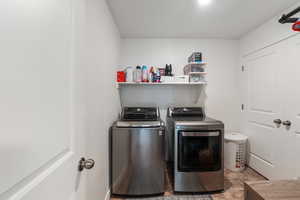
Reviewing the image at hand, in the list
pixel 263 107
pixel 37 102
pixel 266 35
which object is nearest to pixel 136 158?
pixel 37 102

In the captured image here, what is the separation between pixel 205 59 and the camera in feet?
9.76

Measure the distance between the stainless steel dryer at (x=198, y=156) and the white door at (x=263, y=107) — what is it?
2.87 ft

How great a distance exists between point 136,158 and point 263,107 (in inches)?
81.1

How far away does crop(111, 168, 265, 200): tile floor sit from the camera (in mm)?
1999

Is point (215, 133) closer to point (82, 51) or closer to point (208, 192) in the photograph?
point (208, 192)

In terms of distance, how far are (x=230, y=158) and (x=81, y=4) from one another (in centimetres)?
285

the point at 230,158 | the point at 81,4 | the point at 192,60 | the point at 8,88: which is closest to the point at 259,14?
the point at 192,60

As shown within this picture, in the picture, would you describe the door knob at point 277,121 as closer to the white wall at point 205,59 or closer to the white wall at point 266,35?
the white wall at point 205,59

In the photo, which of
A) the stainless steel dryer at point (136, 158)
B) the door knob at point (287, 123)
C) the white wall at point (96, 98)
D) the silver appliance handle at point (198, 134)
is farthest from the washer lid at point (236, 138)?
the white wall at point (96, 98)

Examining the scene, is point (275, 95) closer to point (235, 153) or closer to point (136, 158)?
point (235, 153)

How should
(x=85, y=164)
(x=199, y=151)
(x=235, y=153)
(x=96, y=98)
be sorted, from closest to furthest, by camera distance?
(x=85, y=164)
(x=96, y=98)
(x=199, y=151)
(x=235, y=153)

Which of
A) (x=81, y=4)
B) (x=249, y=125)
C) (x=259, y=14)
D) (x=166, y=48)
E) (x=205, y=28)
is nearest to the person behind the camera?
(x=81, y=4)

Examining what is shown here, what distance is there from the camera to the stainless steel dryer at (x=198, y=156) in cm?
200

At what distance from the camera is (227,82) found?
3014 mm
